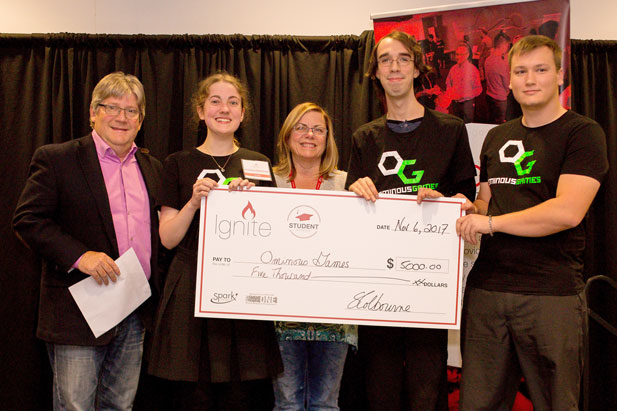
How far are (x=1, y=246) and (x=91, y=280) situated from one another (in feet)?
4.72

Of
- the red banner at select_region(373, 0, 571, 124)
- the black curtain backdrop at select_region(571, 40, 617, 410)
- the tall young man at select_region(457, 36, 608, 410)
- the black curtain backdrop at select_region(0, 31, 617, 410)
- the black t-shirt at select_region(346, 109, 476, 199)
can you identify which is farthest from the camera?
the black curtain backdrop at select_region(0, 31, 617, 410)

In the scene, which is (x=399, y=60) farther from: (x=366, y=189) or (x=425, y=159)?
(x=366, y=189)

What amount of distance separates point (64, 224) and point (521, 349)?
6.43 feet

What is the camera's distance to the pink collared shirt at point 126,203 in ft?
7.11

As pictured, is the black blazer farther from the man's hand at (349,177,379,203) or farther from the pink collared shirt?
the man's hand at (349,177,379,203)

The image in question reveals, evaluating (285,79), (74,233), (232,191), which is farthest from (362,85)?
(74,233)

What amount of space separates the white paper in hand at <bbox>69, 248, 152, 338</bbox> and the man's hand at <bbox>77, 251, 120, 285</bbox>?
0.12 ft

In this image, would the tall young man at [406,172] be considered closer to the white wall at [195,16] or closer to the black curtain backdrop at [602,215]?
the white wall at [195,16]

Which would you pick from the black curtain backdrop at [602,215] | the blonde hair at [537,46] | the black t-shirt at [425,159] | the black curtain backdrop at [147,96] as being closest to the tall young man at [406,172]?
the black t-shirt at [425,159]

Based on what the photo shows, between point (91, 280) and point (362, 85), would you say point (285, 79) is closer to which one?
point (362, 85)

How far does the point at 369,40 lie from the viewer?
3000 millimetres

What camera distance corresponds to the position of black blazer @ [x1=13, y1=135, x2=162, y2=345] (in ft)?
6.72

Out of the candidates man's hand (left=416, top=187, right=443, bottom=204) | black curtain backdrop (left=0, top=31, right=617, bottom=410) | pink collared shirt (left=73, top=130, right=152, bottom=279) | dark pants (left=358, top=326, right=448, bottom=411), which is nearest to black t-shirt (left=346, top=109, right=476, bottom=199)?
man's hand (left=416, top=187, right=443, bottom=204)

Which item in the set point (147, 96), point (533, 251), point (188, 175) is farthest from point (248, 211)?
point (147, 96)
